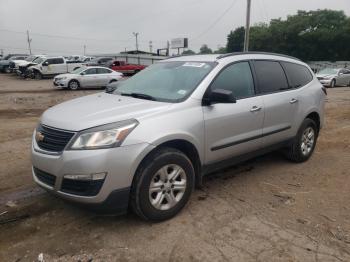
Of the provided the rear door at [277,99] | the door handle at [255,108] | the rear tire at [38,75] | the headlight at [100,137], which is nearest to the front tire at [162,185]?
the headlight at [100,137]

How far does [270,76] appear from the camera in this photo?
5285 mm

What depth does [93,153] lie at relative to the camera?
335cm

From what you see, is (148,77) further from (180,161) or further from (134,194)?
(134,194)

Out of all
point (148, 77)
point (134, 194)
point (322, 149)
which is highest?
point (148, 77)

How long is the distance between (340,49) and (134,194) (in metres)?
62.4

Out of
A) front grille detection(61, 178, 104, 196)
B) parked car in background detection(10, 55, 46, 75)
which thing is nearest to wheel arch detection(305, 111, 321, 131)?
front grille detection(61, 178, 104, 196)

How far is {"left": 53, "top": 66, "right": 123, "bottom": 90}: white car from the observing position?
69.5 ft

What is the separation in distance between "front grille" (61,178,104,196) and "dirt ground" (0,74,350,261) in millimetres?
469

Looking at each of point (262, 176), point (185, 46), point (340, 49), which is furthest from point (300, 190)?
point (340, 49)

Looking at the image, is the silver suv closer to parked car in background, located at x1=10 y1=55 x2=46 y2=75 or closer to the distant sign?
parked car in background, located at x1=10 y1=55 x2=46 y2=75

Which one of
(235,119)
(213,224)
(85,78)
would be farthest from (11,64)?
(213,224)

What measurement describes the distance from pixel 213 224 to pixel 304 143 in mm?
2857

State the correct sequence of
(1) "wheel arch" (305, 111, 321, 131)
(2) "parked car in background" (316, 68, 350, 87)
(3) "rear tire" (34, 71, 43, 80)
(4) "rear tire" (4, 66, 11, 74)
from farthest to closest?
1. (4) "rear tire" (4, 66, 11, 74)
2. (3) "rear tire" (34, 71, 43, 80)
3. (2) "parked car in background" (316, 68, 350, 87)
4. (1) "wheel arch" (305, 111, 321, 131)

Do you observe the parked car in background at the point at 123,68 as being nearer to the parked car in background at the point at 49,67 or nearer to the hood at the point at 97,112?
the parked car in background at the point at 49,67
